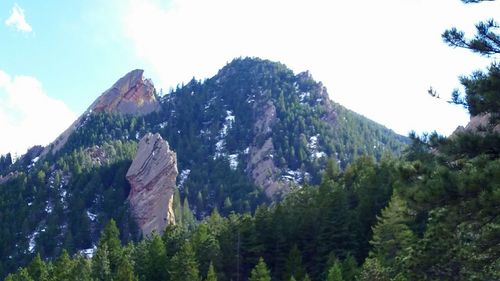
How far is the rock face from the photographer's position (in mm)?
127625

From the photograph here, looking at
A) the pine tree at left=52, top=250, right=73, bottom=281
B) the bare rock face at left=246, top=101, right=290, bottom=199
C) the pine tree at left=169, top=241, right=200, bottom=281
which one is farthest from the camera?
the bare rock face at left=246, top=101, right=290, bottom=199

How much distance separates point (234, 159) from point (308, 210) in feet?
466

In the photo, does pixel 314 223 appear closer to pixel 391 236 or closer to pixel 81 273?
pixel 391 236

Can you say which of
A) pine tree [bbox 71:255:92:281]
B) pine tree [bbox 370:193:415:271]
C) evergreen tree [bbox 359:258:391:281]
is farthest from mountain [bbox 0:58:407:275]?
evergreen tree [bbox 359:258:391:281]

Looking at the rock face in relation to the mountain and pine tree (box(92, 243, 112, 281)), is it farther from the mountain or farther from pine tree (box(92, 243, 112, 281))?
pine tree (box(92, 243, 112, 281))

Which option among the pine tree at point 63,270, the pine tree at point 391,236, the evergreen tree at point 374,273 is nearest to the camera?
the evergreen tree at point 374,273

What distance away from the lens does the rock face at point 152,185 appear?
127625 millimetres

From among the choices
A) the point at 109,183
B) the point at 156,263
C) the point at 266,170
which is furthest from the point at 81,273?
the point at 266,170

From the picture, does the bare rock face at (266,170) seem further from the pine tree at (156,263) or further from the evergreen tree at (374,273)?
the evergreen tree at (374,273)

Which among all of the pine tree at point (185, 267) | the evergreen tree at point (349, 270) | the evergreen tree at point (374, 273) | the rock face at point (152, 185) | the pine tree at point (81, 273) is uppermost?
the rock face at point (152, 185)

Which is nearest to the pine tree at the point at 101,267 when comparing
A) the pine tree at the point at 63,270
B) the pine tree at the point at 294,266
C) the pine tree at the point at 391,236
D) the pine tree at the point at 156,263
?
the pine tree at the point at 63,270

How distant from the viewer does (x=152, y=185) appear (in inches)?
5241

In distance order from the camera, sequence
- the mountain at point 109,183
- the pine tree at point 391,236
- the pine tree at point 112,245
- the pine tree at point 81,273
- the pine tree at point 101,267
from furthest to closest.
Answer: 1. the mountain at point 109,183
2. the pine tree at point 112,245
3. the pine tree at point 101,267
4. the pine tree at point 81,273
5. the pine tree at point 391,236

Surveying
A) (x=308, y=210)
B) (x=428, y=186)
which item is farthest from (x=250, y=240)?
(x=428, y=186)
